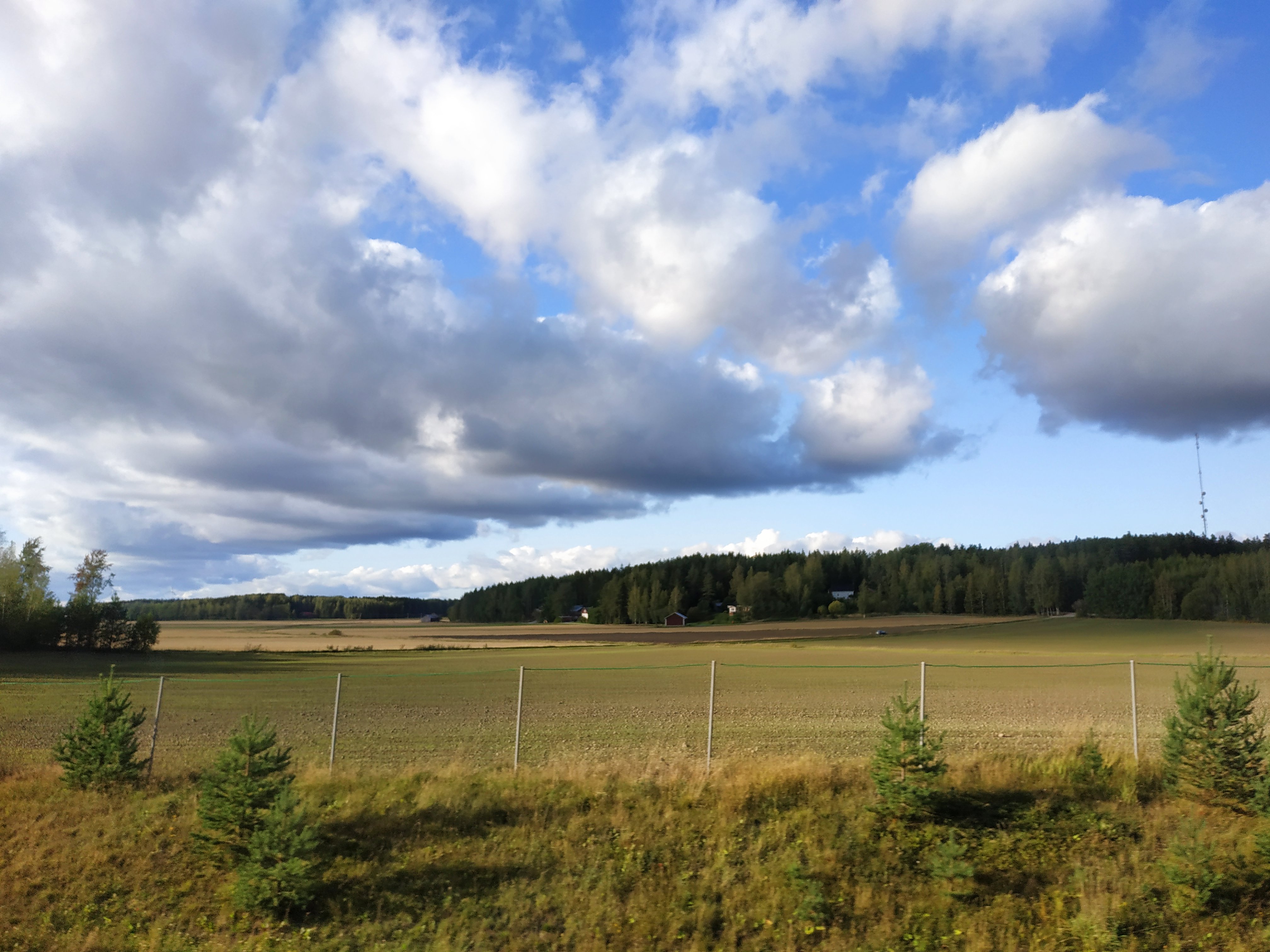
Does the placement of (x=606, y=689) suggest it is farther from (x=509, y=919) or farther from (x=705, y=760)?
(x=509, y=919)

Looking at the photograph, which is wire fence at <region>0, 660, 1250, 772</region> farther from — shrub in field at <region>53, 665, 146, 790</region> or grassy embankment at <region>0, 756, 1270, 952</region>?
grassy embankment at <region>0, 756, 1270, 952</region>

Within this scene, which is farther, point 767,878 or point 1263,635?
point 1263,635

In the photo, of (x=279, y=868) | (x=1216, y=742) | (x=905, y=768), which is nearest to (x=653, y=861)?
(x=905, y=768)

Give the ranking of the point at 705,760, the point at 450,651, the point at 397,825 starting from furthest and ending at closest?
the point at 450,651, the point at 705,760, the point at 397,825

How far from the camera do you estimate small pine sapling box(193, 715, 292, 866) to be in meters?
10.6

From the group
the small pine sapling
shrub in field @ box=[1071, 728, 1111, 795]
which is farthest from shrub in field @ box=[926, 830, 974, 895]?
the small pine sapling

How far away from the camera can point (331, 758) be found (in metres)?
14.9

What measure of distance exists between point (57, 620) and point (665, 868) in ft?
255

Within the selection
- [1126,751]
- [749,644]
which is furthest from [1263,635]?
[1126,751]

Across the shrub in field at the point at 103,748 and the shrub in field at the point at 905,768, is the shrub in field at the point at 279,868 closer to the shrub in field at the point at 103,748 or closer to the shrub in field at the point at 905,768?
the shrub in field at the point at 103,748

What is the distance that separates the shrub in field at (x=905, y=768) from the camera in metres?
11.4

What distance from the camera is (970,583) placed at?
480 feet

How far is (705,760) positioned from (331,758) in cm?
693

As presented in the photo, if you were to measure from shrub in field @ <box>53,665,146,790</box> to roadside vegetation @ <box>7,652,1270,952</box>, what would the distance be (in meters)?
0.07
